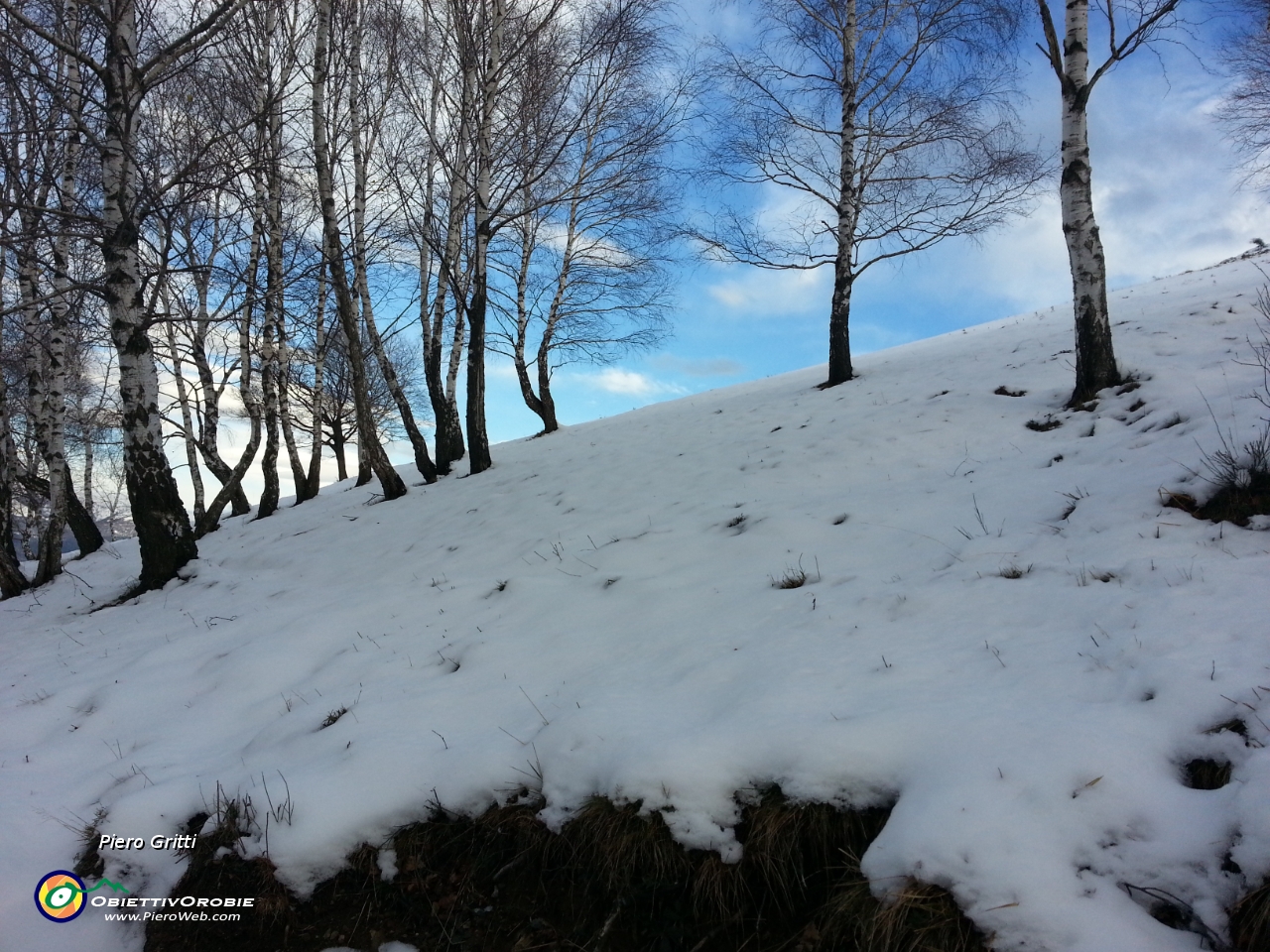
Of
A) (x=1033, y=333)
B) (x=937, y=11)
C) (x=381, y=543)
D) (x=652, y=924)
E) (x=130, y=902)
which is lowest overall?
(x=652, y=924)

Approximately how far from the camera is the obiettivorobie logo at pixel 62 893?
2.58 meters

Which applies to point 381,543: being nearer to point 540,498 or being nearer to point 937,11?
point 540,498

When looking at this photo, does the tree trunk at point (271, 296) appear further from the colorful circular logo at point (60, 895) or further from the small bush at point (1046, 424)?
the small bush at point (1046, 424)

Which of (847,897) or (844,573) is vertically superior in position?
(844,573)

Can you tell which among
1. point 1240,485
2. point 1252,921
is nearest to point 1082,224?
point 1240,485

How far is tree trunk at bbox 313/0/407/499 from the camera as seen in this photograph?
7645 mm

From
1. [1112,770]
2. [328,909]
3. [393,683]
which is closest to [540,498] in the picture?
[393,683]

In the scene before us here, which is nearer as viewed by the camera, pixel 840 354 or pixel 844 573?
pixel 844 573

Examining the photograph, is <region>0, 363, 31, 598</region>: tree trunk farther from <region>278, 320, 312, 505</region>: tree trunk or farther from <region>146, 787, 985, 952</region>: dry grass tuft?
<region>146, 787, 985, 952</region>: dry grass tuft

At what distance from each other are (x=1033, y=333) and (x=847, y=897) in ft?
36.0

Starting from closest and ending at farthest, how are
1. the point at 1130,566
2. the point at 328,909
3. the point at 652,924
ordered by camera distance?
1. the point at 652,924
2. the point at 328,909
3. the point at 1130,566

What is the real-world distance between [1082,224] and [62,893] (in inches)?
359

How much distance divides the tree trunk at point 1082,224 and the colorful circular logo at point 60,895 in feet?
26.6

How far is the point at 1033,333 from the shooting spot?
1000cm
